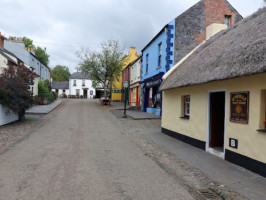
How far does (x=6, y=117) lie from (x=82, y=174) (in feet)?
36.5

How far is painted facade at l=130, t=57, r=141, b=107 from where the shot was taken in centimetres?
2638

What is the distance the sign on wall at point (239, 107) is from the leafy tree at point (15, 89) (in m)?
12.1

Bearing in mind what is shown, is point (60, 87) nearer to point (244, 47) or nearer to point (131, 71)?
point (131, 71)

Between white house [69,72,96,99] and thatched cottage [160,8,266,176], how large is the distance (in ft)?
176

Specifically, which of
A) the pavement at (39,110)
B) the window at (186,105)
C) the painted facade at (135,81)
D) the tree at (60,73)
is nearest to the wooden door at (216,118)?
the window at (186,105)

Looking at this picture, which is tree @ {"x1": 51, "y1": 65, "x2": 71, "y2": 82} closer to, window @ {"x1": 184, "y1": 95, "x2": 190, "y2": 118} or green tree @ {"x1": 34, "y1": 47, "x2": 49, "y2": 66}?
green tree @ {"x1": 34, "y1": 47, "x2": 49, "y2": 66}

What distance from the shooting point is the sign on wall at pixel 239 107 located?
617 centimetres

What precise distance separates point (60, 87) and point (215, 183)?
2592 inches

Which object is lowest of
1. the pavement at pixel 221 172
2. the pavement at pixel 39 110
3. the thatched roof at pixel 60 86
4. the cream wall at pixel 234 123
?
the pavement at pixel 221 172

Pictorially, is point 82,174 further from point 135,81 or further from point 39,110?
point 135,81

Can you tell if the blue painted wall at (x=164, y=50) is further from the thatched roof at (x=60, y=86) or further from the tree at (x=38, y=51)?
the thatched roof at (x=60, y=86)

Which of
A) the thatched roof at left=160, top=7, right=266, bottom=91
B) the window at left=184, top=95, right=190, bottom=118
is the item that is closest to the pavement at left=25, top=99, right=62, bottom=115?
the window at left=184, top=95, right=190, bottom=118

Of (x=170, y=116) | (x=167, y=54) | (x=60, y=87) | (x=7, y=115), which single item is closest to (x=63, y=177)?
(x=170, y=116)

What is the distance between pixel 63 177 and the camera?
16.7 feet
